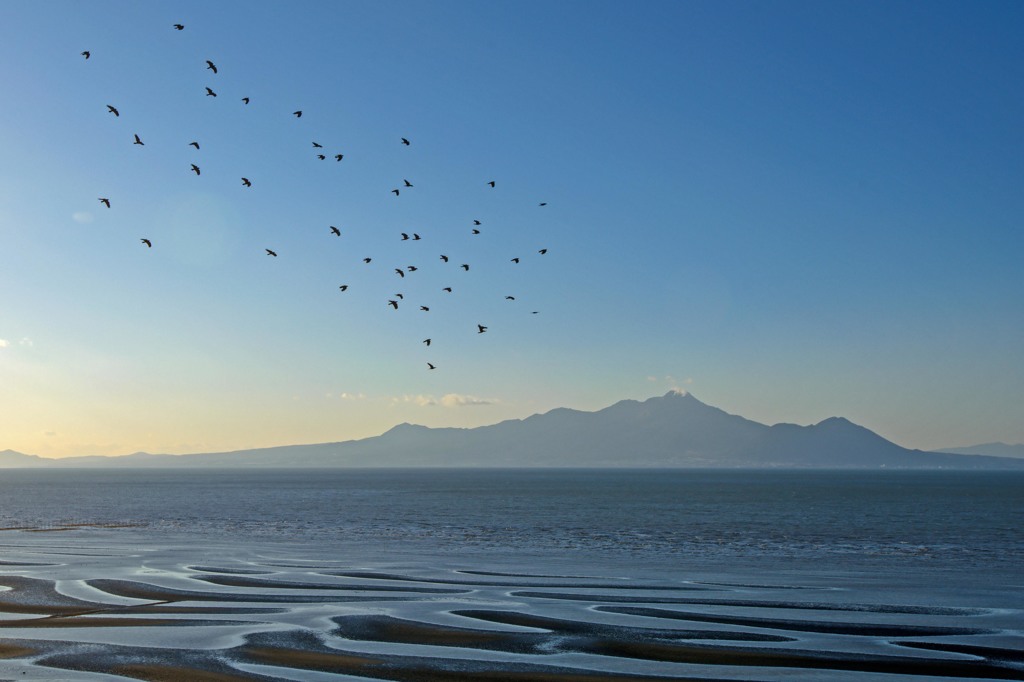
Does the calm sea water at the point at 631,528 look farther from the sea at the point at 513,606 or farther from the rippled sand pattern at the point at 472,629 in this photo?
the rippled sand pattern at the point at 472,629

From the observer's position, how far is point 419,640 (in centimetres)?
2584

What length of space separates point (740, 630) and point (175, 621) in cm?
1650

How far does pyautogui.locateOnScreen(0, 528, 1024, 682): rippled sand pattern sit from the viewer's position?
73.0ft

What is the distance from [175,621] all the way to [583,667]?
13.3 m

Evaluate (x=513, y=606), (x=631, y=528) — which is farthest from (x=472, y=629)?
(x=631, y=528)

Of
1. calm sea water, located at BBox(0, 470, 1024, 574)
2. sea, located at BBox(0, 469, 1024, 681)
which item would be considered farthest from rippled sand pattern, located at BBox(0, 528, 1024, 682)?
calm sea water, located at BBox(0, 470, 1024, 574)

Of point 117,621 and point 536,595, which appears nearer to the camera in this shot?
point 117,621

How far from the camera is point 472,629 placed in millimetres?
27391

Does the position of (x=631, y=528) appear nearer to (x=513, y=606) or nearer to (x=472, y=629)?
(x=513, y=606)

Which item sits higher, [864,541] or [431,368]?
[431,368]

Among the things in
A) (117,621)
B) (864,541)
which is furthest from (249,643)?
(864,541)

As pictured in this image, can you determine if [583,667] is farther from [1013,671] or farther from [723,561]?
[723,561]

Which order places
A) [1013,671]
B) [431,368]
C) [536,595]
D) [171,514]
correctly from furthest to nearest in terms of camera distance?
[171,514]
[431,368]
[536,595]
[1013,671]

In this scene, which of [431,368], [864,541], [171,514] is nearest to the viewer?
[431,368]
